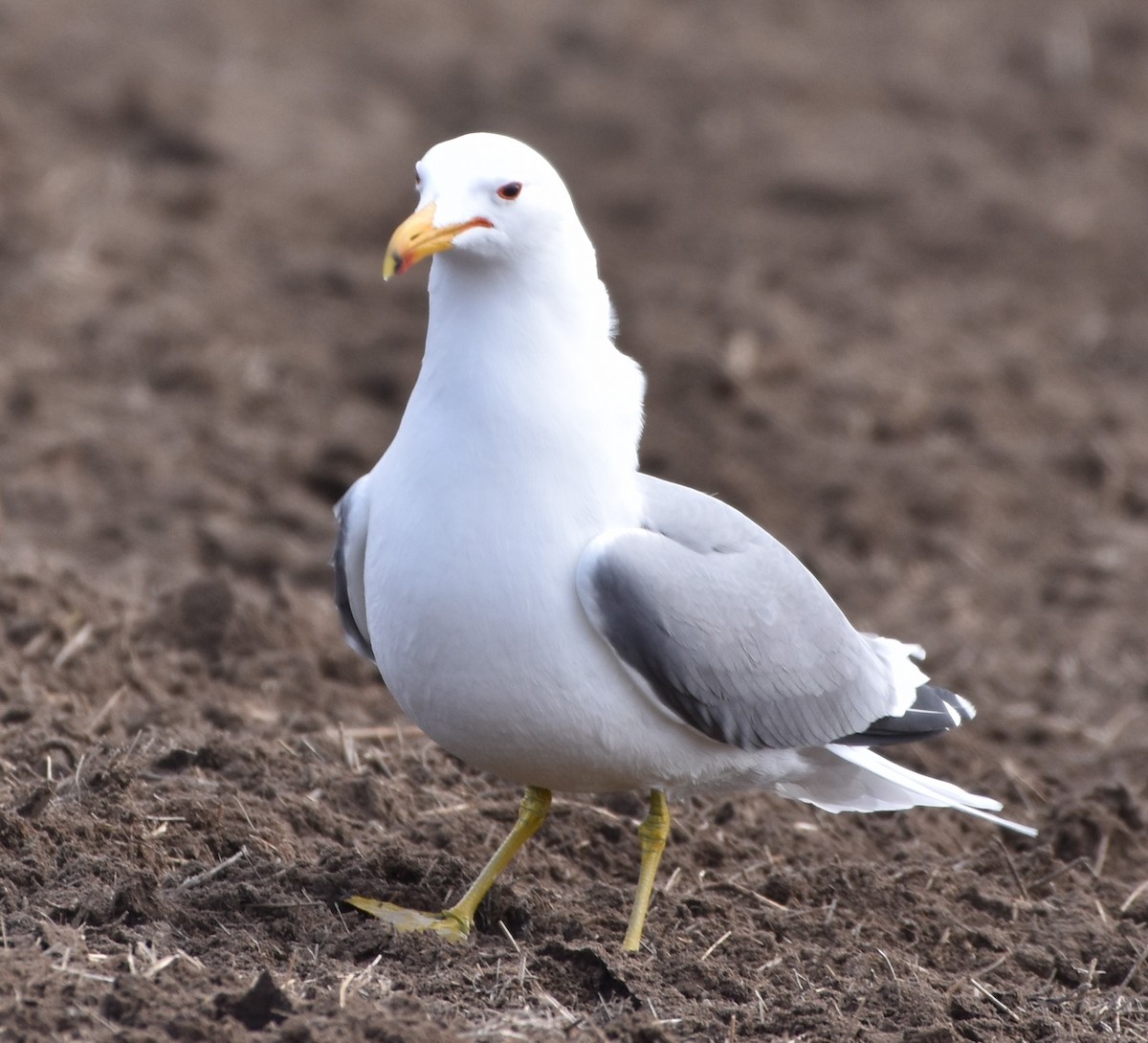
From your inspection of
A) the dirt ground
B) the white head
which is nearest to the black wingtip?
the dirt ground

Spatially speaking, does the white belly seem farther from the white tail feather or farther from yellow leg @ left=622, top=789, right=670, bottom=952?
the white tail feather

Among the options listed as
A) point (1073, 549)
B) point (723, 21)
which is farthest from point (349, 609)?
point (723, 21)

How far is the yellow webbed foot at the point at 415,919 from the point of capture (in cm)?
468

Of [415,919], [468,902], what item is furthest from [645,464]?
[415,919]

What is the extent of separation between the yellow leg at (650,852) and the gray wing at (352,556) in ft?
2.95

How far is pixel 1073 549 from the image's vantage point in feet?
29.4

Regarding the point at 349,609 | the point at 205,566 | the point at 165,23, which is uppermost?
the point at 165,23

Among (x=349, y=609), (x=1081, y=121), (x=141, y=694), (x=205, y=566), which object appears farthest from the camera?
(x=1081, y=121)

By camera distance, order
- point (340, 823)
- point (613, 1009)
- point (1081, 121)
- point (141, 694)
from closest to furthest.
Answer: point (613, 1009) < point (340, 823) < point (141, 694) < point (1081, 121)

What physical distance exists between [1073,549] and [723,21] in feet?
26.0

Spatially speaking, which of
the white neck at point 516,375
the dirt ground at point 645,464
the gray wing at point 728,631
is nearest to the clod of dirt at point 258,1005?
the dirt ground at point 645,464

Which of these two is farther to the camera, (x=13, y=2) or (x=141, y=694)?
(x=13, y=2)

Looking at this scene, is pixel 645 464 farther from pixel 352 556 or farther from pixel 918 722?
pixel 352 556

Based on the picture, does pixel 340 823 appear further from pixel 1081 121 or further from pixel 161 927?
pixel 1081 121
